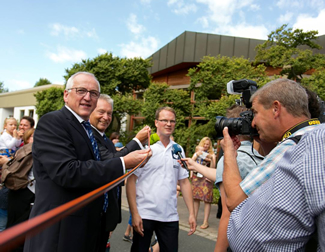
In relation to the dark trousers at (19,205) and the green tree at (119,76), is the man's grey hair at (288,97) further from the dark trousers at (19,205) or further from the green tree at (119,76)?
the green tree at (119,76)

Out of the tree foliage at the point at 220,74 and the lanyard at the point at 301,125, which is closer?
the lanyard at the point at 301,125

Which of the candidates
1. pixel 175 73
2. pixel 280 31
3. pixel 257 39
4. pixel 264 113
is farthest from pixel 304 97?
pixel 175 73

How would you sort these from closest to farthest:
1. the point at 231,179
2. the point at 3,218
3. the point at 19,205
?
the point at 231,179 < the point at 19,205 < the point at 3,218

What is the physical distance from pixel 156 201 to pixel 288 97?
1.91 metres

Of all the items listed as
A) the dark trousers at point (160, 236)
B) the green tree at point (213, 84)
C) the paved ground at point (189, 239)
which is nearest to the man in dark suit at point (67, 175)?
the dark trousers at point (160, 236)

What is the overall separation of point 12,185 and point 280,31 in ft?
36.2

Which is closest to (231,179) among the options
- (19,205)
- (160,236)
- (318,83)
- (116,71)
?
(160,236)

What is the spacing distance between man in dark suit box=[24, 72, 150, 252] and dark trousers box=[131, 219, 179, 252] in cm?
102

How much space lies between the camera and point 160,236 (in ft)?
9.65

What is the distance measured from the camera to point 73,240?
5.67ft

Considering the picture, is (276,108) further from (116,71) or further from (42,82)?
(42,82)

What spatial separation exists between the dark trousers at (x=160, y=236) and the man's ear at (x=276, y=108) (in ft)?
6.27

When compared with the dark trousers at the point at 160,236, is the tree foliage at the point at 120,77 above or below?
above

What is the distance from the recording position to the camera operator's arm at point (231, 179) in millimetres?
1401
